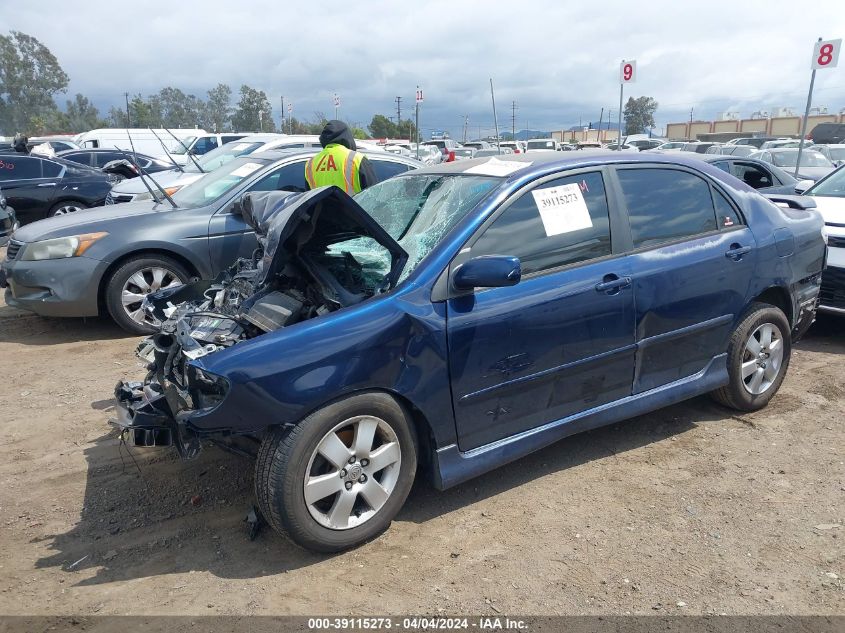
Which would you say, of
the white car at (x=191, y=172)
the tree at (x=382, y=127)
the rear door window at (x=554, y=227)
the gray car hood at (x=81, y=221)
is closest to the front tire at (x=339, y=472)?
the rear door window at (x=554, y=227)

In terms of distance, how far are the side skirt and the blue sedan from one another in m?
0.01

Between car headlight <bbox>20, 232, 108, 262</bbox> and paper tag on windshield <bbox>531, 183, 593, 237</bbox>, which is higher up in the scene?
paper tag on windshield <bbox>531, 183, 593, 237</bbox>

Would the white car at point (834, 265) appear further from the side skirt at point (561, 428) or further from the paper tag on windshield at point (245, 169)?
the paper tag on windshield at point (245, 169)

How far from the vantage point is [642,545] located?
9.68 ft

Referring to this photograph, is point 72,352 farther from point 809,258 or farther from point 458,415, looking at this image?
point 809,258

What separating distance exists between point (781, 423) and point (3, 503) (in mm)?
4595

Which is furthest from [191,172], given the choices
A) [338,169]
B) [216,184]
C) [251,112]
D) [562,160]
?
[251,112]

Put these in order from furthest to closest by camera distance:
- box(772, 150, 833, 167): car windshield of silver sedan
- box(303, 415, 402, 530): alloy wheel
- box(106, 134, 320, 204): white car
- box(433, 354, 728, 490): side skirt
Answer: box(772, 150, 833, 167): car windshield of silver sedan, box(106, 134, 320, 204): white car, box(433, 354, 728, 490): side skirt, box(303, 415, 402, 530): alloy wheel

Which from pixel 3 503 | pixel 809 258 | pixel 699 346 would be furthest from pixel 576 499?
pixel 3 503

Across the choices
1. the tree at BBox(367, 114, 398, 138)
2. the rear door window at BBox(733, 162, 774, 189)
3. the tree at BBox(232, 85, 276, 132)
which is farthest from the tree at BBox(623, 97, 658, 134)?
the rear door window at BBox(733, 162, 774, 189)

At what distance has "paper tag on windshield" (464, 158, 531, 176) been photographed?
3473mm

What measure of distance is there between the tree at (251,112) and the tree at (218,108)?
676cm

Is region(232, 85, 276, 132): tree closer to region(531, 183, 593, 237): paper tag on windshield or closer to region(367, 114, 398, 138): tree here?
region(367, 114, 398, 138): tree

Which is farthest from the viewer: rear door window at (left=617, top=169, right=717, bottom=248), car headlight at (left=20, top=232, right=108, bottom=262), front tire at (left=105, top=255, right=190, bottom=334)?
front tire at (left=105, top=255, right=190, bottom=334)
